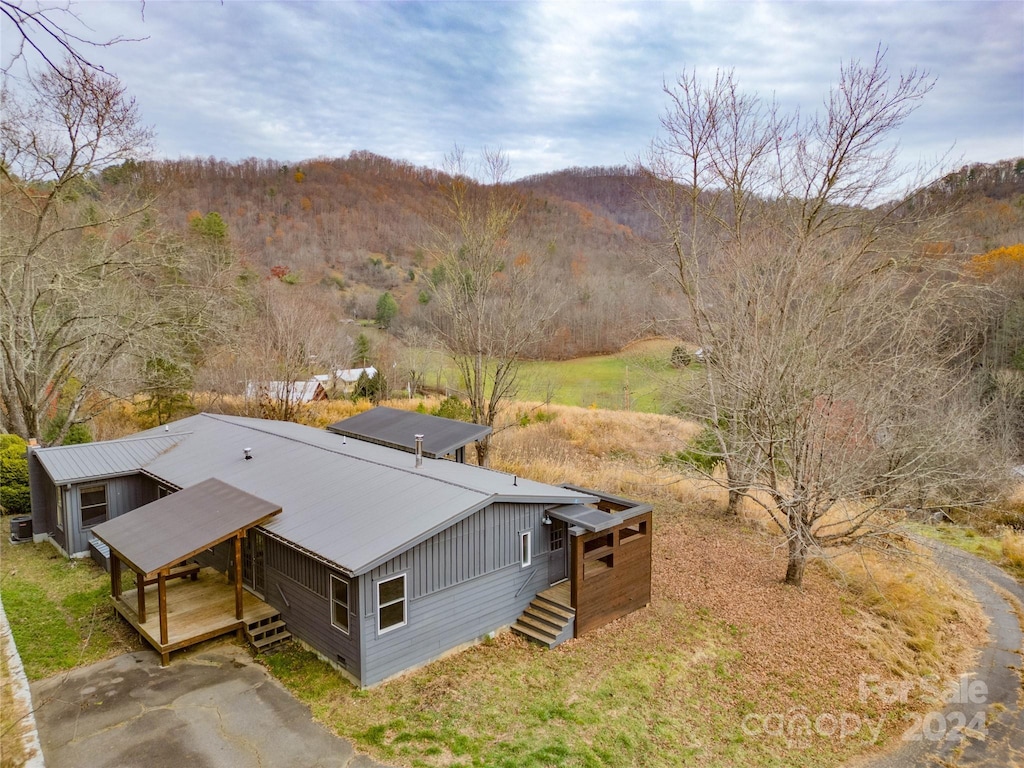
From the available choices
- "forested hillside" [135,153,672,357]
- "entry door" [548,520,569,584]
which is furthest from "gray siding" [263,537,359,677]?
"forested hillside" [135,153,672,357]

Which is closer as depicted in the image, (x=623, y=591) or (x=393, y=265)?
(x=623, y=591)

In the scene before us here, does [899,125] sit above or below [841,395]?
above

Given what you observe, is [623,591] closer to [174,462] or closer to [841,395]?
[841,395]

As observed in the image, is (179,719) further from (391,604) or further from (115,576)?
(115,576)

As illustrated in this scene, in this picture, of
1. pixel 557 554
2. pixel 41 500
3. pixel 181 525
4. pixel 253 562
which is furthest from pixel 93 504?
pixel 557 554

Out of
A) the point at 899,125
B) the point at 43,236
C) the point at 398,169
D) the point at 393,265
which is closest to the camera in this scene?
the point at 899,125

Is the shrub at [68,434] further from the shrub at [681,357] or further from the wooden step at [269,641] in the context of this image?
the shrub at [681,357]

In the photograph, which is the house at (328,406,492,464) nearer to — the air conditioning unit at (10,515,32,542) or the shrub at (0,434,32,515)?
the air conditioning unit at (10,515,32,542)

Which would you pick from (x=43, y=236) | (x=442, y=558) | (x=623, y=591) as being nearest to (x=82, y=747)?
(x=442, y=558)
